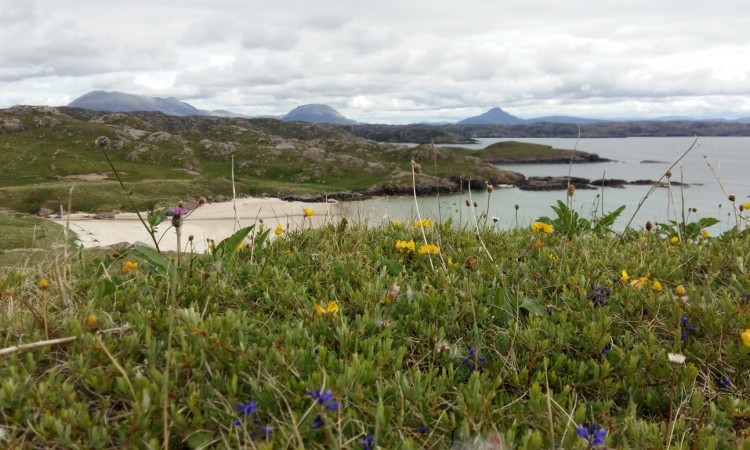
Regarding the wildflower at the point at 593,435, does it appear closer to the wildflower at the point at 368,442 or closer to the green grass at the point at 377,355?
the green grass at the point at 377,355

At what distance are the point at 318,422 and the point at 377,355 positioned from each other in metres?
0.63

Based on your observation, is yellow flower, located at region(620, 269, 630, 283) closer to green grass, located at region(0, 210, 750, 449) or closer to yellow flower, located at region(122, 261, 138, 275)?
green grass, located at region(0, 210, 750, 449)

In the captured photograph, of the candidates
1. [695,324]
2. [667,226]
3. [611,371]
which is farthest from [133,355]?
[667,226]

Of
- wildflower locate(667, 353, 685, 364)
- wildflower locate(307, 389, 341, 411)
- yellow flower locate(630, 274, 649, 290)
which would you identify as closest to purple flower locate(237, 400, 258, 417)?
wildflower locate(307, 389, 341, 411)

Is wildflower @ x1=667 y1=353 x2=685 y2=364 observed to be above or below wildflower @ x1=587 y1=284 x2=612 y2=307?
below

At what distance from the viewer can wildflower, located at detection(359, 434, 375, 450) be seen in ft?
6.16

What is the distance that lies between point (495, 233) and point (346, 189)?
86.2 meters

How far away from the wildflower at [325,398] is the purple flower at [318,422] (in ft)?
0.17

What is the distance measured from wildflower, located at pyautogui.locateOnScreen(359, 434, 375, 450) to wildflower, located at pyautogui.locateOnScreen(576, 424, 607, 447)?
0.83 meters

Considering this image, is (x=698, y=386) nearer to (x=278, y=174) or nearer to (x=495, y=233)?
(x=495, y=233)

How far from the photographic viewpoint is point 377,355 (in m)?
2.51

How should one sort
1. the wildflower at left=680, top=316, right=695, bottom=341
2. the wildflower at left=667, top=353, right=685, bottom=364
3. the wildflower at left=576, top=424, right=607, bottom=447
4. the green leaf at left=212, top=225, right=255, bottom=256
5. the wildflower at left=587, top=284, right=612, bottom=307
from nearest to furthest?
the wildflower at left=576, top=424, right=607, bottom=447, the wildflower at left=667, top=353, right=685, bottom=364, the wildflower at left=680, top=316, right=695, bottom=341, the wildflower at left=587, top=284, right=612, bottom=307, the green leaf at left=212, top=225, right=255, bottom=256

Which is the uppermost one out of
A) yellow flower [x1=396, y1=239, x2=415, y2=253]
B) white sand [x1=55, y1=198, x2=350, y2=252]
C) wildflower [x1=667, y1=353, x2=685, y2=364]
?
yellow flower [x1=396, y1=239, x2=415, y2=253]

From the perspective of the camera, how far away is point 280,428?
1.85m
